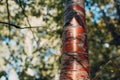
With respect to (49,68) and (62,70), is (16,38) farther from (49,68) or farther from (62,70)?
(62,70)

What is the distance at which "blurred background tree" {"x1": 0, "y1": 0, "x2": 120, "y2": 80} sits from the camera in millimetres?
8305

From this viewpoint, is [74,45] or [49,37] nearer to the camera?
[74,45]

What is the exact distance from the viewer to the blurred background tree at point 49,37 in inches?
327

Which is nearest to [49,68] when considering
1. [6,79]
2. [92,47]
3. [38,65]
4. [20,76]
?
[38,65]

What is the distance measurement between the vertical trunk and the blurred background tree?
5.02 m

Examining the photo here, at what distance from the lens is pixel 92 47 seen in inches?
389

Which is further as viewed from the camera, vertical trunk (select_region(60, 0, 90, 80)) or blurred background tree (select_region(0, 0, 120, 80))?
blurred background tree (select_region(0, 0, 120, 80))

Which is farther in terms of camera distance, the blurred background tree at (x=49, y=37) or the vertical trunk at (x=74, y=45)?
the blurred background tree at (x=49, y=37)

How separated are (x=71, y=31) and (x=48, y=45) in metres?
6.96

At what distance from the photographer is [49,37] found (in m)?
9.23

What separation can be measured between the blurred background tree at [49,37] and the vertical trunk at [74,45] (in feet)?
16.5

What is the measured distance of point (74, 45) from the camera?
2.49 m

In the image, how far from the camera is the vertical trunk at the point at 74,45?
233 cm

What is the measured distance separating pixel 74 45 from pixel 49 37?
676 centimetres
